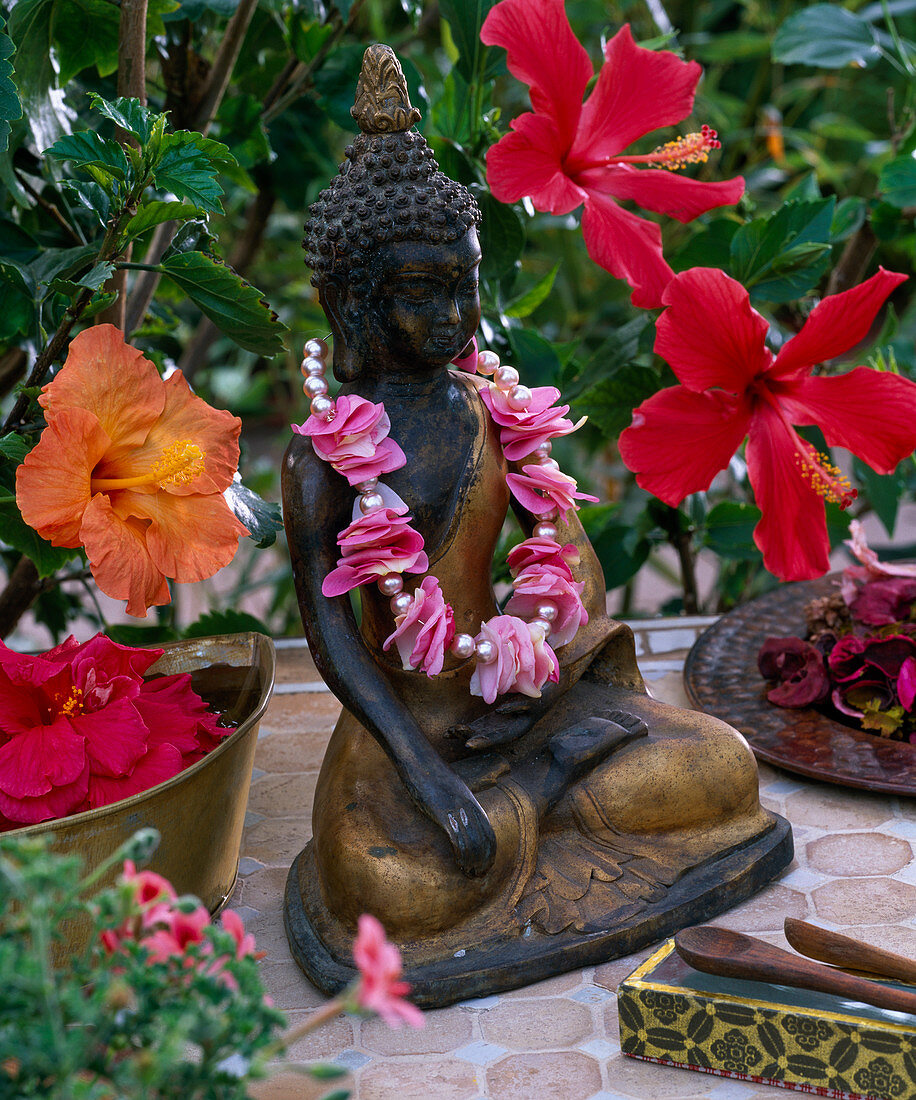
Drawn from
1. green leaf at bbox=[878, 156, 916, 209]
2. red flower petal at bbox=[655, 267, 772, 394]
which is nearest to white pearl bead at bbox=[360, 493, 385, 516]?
red flower petal at bbox=[655, 267, 772, 394]

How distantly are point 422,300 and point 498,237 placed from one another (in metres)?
0.44

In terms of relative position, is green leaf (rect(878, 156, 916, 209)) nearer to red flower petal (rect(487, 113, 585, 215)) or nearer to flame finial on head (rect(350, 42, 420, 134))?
red flower petal (rect(487, 113, 585, 215))

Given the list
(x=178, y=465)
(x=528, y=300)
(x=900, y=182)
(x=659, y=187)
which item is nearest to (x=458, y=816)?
(x=178, y=465)

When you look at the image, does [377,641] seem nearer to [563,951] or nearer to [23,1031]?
[563,951]

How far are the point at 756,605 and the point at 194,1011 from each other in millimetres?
1132

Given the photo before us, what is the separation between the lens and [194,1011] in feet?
1.56

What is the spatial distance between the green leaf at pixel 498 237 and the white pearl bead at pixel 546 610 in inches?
19.2

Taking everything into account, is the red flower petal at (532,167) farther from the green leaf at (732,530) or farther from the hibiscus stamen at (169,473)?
the green leaf at (732,530)

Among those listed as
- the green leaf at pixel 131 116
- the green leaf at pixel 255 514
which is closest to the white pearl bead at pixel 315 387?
the green leaf at pixel 255 514

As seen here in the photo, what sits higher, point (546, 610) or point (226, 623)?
point (546, 610)

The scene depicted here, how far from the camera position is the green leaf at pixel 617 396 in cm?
133

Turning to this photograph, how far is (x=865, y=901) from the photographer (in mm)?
957

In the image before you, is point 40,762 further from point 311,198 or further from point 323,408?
point 311,198

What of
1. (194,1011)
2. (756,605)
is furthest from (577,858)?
(756,605)
